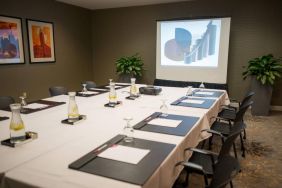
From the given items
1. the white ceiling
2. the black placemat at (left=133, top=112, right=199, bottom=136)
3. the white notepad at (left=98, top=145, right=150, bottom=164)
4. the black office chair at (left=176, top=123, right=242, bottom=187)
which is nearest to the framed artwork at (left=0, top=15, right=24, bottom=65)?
the white ceiling

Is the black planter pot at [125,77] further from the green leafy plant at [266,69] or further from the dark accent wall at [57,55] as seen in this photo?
the green leafy plant at [266,69]

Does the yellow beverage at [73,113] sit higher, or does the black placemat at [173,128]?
the yellow beverage at [73,113]

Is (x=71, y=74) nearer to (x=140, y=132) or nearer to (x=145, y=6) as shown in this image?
(x=145, y=6)

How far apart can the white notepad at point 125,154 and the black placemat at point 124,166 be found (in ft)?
Answer: 0.09

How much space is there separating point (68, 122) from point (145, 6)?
16.6ft

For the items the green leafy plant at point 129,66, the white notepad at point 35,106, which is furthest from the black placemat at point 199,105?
the green leafy plant at point 129,66

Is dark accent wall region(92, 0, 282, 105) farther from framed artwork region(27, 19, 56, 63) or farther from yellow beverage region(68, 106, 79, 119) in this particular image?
yellow beverage region(68, 106, 79, 119)

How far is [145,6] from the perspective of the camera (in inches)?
243

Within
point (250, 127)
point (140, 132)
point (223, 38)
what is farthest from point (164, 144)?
point (223, 38)

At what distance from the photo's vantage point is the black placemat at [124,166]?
1.12 m

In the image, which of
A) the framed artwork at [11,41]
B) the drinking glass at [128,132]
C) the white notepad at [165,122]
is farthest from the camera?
the framed artwork at [11,41]

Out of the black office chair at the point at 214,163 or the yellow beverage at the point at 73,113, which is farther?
the yellow beverage at the point at 73,113

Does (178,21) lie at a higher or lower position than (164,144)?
higher

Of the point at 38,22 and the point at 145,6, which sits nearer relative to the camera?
the point at 38,22
